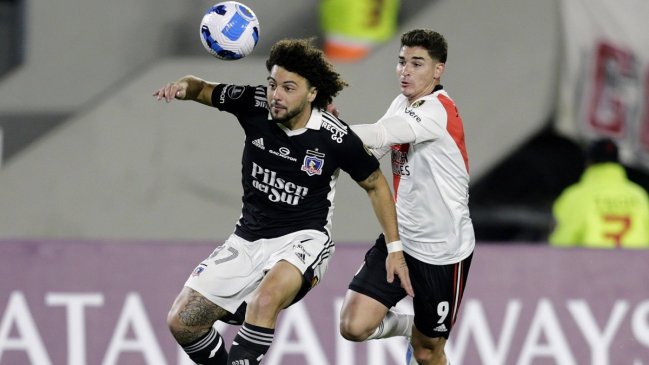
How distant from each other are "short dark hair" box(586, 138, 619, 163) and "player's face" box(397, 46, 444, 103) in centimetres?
287

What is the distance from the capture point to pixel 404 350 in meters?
8.72

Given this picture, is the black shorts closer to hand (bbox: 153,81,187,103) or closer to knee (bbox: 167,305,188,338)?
knee (bbox: 167,305,188,338)

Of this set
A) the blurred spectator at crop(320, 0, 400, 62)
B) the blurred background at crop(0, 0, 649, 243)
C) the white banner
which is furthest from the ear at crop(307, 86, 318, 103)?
the white banner

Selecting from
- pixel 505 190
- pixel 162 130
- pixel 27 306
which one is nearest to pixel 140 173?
pixel 162 130

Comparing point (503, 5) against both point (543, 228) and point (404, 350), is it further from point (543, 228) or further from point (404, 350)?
point (404, 350)

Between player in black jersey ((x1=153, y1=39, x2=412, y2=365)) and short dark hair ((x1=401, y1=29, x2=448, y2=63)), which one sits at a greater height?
short dark hair ((x1=401, y1=29, x2=448, y2=63))

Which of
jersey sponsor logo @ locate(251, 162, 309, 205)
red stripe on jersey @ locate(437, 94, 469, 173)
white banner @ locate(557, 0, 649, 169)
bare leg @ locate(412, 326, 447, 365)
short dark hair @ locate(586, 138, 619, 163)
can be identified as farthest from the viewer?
white banner @ locate(557, 0, 649, 169)

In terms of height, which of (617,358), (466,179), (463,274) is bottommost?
(617,358)

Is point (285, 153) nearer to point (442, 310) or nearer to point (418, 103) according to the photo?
point (418, 103)

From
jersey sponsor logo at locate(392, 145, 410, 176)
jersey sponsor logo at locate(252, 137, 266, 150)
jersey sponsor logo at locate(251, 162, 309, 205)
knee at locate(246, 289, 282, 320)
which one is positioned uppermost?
jersey sponsor logo at locate(252, 137, 266, 150)

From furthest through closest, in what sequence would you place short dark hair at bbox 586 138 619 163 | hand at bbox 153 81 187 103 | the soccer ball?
short dark hair at bbox 586 138 619 163 < the soccer ball < hand at bbox 153 81 187 103

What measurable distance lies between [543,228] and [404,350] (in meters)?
3.81

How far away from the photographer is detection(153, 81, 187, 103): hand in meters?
6.81

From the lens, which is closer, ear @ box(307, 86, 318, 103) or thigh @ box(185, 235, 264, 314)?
ear @ box(307, 86, 318, 103)
